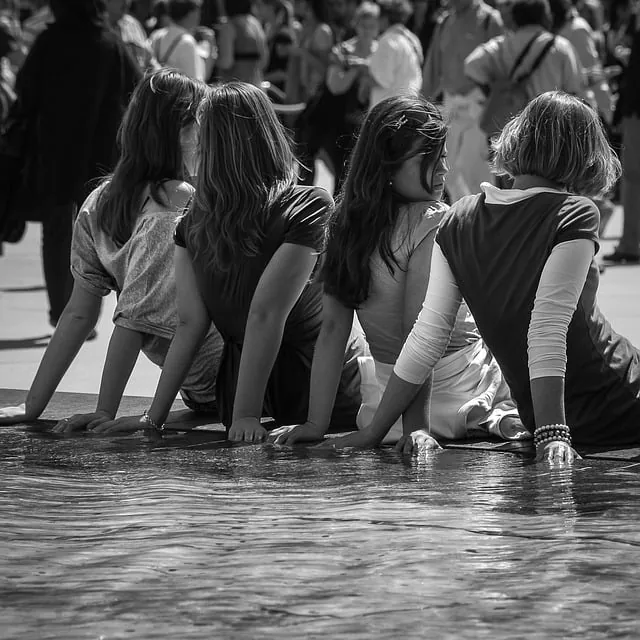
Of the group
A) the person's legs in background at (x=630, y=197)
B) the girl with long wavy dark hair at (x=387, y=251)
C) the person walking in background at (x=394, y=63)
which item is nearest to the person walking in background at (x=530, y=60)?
the person's legs in background at (x=630, y=197)

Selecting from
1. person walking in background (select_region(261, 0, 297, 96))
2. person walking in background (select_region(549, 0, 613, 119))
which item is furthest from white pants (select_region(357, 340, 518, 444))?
person walking in background (select_region(261, 0, 297, 96))

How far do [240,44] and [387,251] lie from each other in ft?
29.2

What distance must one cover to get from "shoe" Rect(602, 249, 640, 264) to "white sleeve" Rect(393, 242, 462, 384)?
243 inches

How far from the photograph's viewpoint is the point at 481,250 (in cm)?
413

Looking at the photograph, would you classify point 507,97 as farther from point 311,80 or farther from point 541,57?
point 311,80

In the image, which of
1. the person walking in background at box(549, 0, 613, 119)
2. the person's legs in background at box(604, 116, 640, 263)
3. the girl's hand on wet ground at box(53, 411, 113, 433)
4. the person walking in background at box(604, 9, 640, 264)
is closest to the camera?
the girl's hand on wet ground at box(53, 411, 113, 433)

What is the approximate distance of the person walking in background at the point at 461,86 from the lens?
34.6 feet

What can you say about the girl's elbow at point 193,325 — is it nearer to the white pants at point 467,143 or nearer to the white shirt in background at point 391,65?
the white pants at point 467,143

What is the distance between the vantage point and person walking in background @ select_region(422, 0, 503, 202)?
10531 mm

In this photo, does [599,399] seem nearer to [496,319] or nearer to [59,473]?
[496,319]

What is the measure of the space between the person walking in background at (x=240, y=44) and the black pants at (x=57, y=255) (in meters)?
5.49

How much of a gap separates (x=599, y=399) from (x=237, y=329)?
1.24m

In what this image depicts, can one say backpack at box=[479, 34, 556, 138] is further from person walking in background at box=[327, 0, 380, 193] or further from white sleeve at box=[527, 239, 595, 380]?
white sleeve at box=[527, 239, 595, 380]

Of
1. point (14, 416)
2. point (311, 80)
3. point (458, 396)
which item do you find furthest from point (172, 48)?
point (458, 396)
